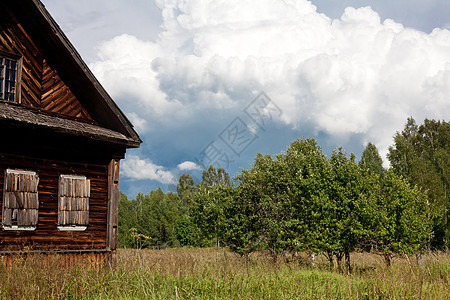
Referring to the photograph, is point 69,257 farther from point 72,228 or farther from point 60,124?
point 60,124

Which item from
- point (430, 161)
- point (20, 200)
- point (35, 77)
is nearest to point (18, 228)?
point (20, 200)

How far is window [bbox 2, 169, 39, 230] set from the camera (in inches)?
450

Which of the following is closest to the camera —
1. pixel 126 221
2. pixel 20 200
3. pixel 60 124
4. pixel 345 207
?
pixel 20 200

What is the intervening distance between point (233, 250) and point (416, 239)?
11.0 m

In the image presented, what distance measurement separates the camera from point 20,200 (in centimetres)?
1169

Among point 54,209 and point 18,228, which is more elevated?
point 54,209

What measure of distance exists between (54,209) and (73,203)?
600mm

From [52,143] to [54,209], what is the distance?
6.75 feet

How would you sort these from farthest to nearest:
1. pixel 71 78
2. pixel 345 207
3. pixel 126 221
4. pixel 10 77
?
1. pixel 126 221
2. pixel 345 207
3. pixel 71 78
4. pixel 10 77

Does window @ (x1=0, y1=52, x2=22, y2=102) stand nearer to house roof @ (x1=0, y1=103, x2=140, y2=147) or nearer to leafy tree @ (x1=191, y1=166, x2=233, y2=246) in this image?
house roof @ (x1=0, y1=103, x2=140, y2=147)

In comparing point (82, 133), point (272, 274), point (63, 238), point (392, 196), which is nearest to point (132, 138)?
point (82, 133)

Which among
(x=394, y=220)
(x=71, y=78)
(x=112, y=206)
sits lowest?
(x=394, y=220)

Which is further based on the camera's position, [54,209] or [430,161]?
[430,161]

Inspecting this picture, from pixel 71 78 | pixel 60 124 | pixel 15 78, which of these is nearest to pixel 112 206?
pixel 60 124
